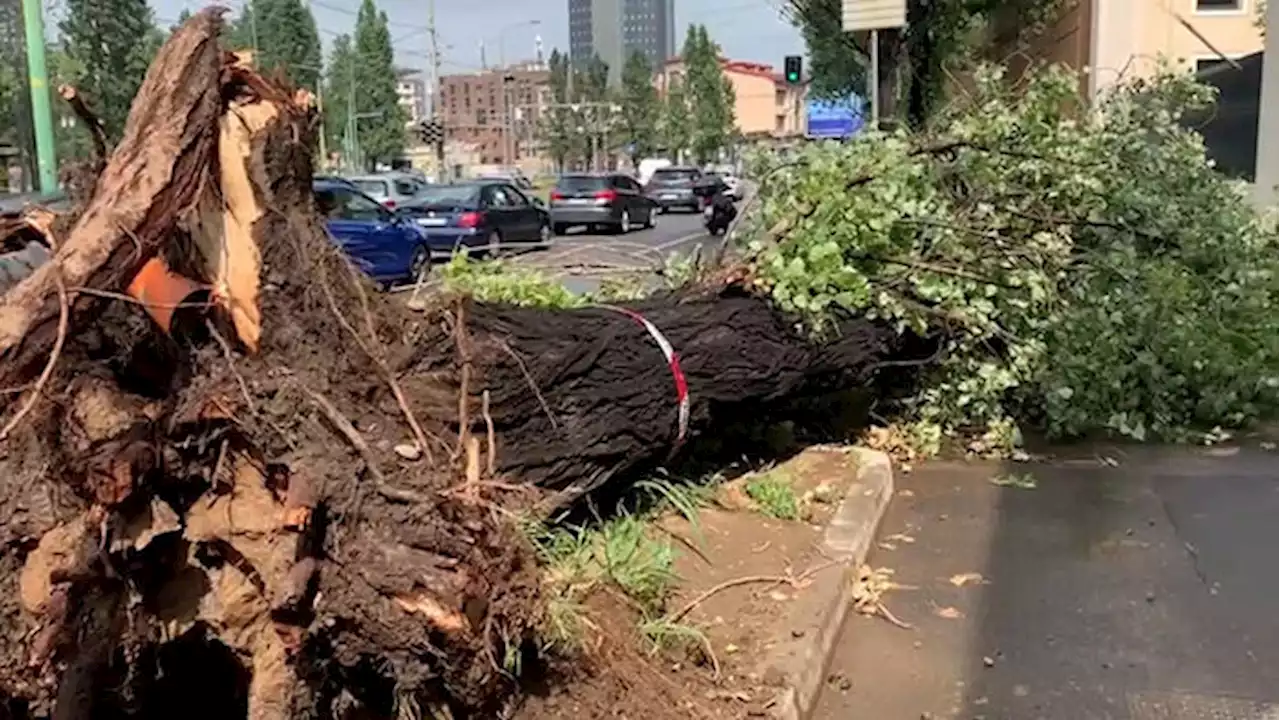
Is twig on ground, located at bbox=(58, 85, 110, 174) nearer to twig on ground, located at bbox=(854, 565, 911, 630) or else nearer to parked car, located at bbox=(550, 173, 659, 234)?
twig on ground, located at bbox=(854, 565, 911, 630)

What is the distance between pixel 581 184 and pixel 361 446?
1234 inches

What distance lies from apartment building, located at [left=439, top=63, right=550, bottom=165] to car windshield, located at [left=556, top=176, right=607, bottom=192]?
67270mm

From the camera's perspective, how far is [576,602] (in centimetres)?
422

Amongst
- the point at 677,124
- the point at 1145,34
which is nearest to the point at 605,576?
the point at 1145,34

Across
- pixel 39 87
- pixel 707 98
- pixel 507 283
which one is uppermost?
pixel 707 98

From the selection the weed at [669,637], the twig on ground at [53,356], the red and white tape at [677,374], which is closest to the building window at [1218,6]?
the red and white tape at [677,374]

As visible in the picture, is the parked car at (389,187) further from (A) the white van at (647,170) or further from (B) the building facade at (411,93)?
(B) the building facade at (411,93)

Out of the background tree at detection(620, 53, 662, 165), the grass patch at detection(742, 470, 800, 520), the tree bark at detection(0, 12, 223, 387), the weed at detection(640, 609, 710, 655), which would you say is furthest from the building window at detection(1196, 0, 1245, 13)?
the background tree at detection(620, 53, 662, 165)

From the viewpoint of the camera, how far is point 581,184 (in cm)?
3431

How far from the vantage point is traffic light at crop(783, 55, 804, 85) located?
26.0 m

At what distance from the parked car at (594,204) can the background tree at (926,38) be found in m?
7.36

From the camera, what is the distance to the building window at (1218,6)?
32.5 metres

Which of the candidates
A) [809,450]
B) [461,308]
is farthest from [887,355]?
[461,308]

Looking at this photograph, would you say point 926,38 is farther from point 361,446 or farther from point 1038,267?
point 361,446
